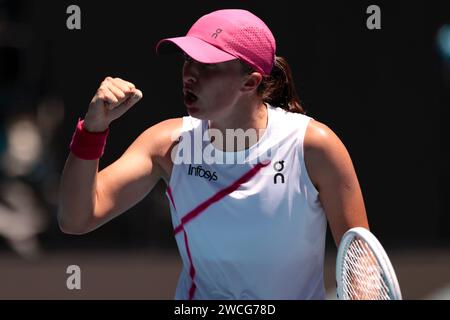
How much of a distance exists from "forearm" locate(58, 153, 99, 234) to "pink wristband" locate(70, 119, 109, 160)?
2 cm

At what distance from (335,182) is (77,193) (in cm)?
80

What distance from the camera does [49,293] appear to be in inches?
305

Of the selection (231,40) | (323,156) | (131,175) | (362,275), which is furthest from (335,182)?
(131,175)

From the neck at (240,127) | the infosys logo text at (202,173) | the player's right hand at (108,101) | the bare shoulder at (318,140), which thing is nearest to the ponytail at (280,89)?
the neck at (240,127)

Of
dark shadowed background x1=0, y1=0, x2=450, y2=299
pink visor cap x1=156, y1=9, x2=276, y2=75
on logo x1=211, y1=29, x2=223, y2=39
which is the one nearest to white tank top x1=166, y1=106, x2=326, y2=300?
pink visor cap x1=156, y1=9, x2=276, y2=75

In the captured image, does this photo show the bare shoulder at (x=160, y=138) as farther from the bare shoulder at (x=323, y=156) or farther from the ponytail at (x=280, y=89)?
the bare shoulder at (x=323, y=156)

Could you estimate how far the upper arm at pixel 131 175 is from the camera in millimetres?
3562

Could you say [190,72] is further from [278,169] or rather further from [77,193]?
[77,193]

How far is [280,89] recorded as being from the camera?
372 centimetres

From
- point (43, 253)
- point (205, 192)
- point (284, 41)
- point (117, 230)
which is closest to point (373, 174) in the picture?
point (284, 41)

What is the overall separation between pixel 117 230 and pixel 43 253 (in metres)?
0.65

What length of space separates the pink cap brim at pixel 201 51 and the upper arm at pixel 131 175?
0.34 meters

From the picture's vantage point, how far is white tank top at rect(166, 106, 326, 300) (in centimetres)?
348
